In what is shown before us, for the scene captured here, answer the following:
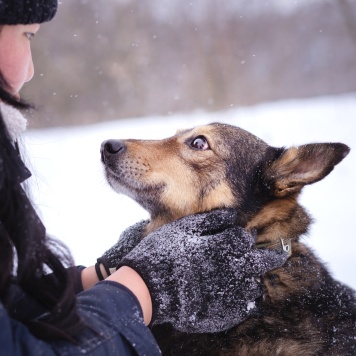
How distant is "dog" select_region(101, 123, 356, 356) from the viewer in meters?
2.49

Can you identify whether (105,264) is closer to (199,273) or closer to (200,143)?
(199,273)

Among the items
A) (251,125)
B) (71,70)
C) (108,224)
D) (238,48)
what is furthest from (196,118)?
(108,224)

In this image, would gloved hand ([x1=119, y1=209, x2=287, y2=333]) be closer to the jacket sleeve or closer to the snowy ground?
the jacket sleeve

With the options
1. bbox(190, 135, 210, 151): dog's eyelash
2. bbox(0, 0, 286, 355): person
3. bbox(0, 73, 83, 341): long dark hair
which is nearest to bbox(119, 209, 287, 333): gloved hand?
bbox(0, 0, 286, 355): person

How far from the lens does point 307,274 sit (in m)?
2.65

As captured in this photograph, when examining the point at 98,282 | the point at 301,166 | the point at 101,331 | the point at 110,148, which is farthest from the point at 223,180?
the point at 101,331

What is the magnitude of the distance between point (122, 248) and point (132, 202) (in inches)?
158

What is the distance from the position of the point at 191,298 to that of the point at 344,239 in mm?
3823

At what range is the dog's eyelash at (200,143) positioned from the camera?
117 inches

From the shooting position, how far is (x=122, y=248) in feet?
8.96

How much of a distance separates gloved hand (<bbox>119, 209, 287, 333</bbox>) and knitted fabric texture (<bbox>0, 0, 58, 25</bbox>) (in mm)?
979

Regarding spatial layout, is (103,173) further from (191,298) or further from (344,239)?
(344,239)

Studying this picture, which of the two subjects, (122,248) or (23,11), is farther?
(122,248)

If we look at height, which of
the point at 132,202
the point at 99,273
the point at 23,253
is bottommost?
the point at 132,202
